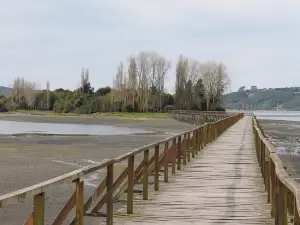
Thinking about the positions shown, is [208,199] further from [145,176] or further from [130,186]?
[130,186]

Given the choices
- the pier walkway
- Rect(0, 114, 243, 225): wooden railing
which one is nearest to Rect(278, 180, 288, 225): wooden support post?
the pier walkway

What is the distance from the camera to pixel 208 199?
330 inches

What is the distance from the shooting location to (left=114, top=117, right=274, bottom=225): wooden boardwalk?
22.7ft

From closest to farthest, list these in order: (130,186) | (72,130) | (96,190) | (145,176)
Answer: (96,190) → (130,186) → (145,176) → (72,130)

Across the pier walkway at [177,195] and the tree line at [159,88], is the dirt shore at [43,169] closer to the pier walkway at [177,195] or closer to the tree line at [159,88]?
the pier walkway at [177,195]

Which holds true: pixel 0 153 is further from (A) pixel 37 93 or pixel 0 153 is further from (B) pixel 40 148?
(A) pixel 37 93

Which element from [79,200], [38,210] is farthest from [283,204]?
[38,210]

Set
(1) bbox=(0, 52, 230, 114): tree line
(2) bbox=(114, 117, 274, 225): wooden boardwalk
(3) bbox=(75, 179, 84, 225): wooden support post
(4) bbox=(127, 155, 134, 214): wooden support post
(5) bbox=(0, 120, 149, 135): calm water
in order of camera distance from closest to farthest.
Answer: (3) bbox=(75, 179, 84, 225): wooden support post → (2) bbox=(114, 117, 274, 225): wooden boardwalk → (4) bbox=(127, 155, 134, 214): wooden support post → (5) bbox=(0, 120, 149, 135): calm water → (1) bbox=(0, 52, 230, 114): tree line

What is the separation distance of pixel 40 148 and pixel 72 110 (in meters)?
80.2

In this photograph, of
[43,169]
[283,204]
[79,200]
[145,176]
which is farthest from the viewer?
[43,169]

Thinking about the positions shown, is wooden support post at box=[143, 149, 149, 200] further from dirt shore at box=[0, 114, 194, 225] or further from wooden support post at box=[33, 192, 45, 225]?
wooden support post at box=[33, 192, 45, 225]

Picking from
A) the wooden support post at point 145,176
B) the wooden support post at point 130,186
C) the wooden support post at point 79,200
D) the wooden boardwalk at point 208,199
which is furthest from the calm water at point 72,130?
the wooden support post at point 79,200

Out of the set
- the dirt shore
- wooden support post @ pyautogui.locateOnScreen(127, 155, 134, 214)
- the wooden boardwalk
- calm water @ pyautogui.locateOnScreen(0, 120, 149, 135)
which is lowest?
calm water @ pyautogui.locateOnScreen(0, 120, 149, 135)

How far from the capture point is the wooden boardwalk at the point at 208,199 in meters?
6.91
